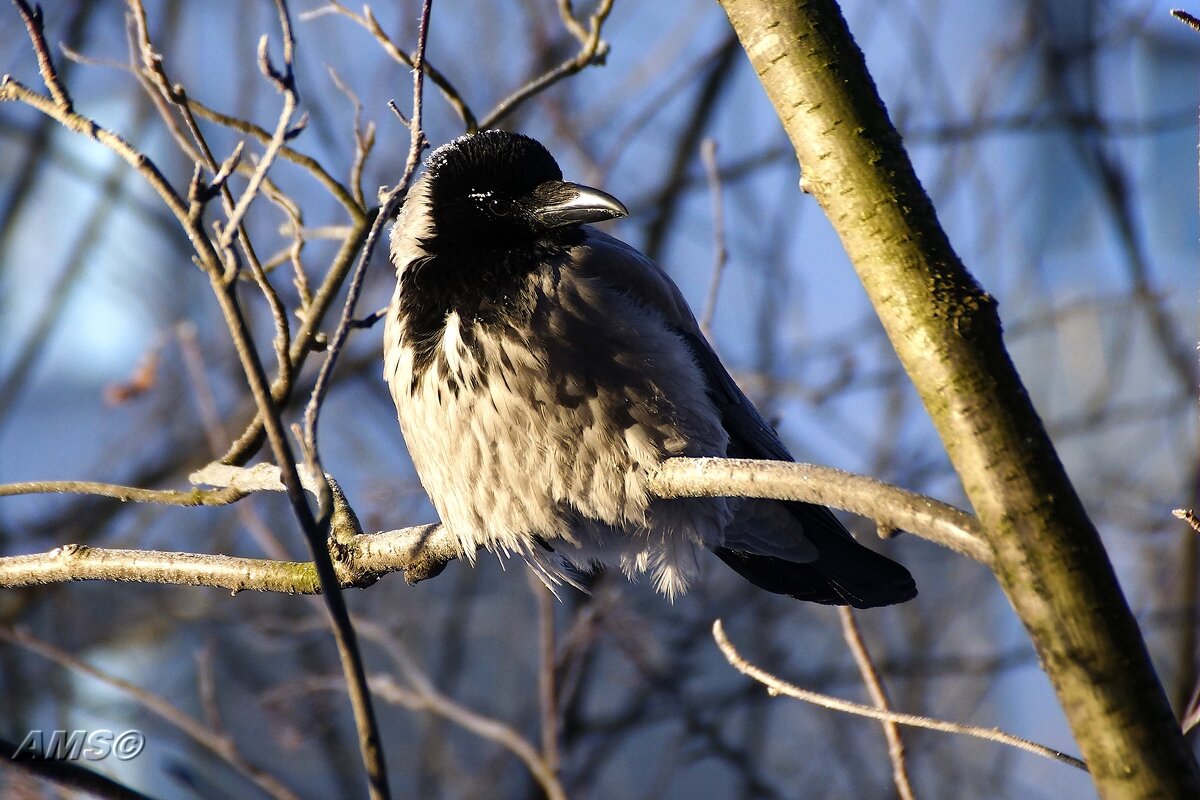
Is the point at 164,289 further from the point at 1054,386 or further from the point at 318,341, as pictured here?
the point at 1054,386

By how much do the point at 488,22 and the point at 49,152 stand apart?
112 inches

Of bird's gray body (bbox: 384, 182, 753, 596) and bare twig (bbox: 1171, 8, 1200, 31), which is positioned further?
bird's gray body (bbox: 384, 182, 753, 596)

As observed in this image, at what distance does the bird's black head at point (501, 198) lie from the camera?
2918 mm

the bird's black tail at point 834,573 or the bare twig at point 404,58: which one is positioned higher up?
the bare twig at point 404,58

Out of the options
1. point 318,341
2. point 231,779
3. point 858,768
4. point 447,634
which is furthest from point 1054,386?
point 318,341

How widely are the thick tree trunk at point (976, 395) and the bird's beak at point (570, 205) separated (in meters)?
1.02

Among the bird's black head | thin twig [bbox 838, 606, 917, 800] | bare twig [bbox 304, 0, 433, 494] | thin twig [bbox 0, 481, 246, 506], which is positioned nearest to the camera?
bare twig [bbox 304, 0, 433, 494]

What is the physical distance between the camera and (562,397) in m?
2.61

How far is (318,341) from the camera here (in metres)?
2.46

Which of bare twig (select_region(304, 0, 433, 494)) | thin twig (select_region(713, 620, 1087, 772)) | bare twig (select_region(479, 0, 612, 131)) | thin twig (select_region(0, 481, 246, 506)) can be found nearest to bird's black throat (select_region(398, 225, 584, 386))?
bare twig (select_region(479, 0, 612, 131))

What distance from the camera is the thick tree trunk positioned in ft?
4.38

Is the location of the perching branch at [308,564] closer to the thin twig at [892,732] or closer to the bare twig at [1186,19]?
the thin twig at [892,732]

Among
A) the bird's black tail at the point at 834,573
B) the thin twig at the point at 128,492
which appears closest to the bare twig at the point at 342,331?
the thin twig at the point at 128,492

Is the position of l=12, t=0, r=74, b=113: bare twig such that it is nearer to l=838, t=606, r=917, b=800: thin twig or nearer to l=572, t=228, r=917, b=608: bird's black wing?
l=572, t=228, r=917, b=608: bird's black wing
